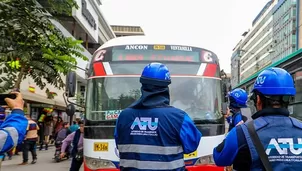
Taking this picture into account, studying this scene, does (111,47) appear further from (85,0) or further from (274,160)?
(85,0)

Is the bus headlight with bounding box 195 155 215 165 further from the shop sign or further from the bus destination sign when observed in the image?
the shop sign

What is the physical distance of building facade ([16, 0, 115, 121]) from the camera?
2119cm

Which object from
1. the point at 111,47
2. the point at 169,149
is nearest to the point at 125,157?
the point at 169,149

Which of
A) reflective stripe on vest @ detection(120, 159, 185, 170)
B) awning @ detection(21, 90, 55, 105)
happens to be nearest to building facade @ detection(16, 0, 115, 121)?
awning @ detection(21, 90, 55, 105)

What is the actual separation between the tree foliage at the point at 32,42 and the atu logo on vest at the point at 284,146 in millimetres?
5322

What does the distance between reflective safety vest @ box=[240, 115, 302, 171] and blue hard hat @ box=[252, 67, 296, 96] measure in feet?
0.65

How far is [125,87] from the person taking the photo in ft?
20.4

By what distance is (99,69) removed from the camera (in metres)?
6.43

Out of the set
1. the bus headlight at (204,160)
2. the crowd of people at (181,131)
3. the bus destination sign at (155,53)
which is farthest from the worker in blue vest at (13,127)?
the bus destination sign at (155,53)

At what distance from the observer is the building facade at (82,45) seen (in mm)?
21189

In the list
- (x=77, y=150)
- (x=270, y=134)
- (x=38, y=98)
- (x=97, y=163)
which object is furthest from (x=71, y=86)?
(x=38, y=98)

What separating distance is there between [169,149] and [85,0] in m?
35.6

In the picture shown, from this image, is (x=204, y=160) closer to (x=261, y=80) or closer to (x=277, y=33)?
(x=261, y=80)

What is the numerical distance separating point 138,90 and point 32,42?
270cm
